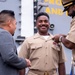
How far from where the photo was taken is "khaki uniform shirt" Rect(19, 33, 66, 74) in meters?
3.17

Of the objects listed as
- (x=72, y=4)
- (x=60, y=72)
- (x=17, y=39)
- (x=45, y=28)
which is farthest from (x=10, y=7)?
(x=72, y=4)

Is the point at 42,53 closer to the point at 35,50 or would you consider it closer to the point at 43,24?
the point at 35,50

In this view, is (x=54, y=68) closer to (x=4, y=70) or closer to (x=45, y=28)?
(x=45, y=28)

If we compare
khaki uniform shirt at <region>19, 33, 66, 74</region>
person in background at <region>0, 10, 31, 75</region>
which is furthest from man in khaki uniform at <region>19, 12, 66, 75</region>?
person in background at <region>0, 10, 31, 75</region>

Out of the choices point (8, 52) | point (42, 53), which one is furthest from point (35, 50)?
point (8, 52)

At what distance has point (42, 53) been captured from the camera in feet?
10.5

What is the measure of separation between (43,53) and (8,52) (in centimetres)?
83

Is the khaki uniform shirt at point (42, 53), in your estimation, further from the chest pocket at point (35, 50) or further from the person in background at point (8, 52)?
the person in background at point (8, 52)

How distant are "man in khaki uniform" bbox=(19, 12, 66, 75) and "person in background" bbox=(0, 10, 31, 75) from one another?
606mm

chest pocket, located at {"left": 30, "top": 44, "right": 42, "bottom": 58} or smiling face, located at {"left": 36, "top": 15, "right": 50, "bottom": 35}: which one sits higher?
smiling face, located at {"left": 36, "top": 15, "right": 50, "bottom": 35}

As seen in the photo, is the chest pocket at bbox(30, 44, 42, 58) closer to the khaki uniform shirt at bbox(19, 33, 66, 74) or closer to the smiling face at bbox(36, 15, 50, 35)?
the khaki uniform shirt at bbox(19, 33, 66, 74)

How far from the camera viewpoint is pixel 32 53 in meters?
3.24

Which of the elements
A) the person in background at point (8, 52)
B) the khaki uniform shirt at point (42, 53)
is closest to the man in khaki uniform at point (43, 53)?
the khaki uniform shirt at point (42, 53)

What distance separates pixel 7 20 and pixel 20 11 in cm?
158
